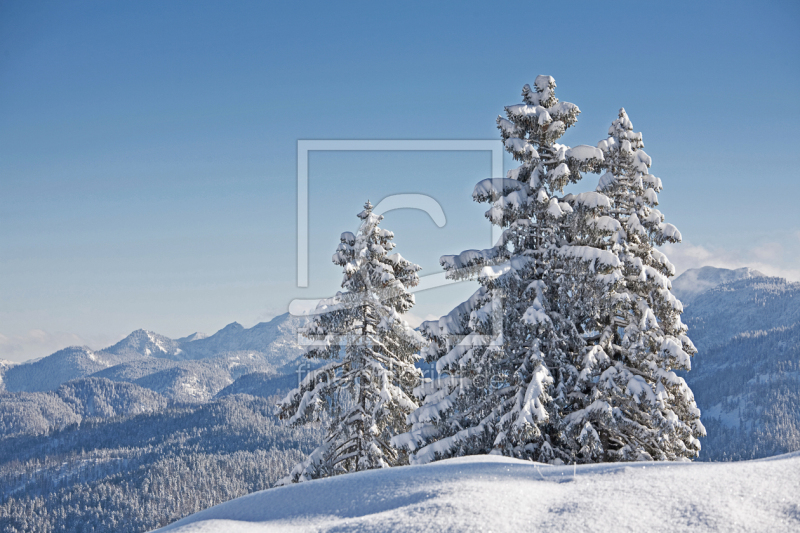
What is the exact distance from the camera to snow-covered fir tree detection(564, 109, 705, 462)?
1381 centimetres

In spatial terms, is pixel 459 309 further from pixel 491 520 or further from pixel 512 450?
pixel 491 520

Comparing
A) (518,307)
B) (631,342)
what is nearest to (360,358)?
(518,307)

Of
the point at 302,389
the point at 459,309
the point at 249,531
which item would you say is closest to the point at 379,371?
the point at 302,389

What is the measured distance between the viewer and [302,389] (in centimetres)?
1833

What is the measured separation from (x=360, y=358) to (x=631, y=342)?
29.0 ft

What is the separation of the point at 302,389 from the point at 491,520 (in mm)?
14411

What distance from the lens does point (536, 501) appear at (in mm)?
5145

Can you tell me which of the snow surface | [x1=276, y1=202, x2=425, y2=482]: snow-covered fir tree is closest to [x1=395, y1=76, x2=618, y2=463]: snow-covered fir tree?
[x1=276, y1=202, x2=425, y2=482]: snow-covered fir tree

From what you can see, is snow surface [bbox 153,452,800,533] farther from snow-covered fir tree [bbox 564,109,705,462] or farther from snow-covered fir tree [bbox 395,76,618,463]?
snow-covered fir tree [bbox 564,109,705,462]

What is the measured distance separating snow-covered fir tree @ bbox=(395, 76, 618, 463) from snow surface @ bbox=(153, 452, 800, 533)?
23.8ft

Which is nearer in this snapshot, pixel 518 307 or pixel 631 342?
pixel 518 307

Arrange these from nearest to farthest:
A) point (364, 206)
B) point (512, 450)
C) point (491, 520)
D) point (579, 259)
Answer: point (491, 520), point (512, 450), point (579, 259), point (364, 206)

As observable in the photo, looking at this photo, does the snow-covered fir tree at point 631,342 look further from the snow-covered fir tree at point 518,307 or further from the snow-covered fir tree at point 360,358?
the snow-covered fir tree at point 360,358

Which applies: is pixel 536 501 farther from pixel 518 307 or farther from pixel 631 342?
pixel 631 342
